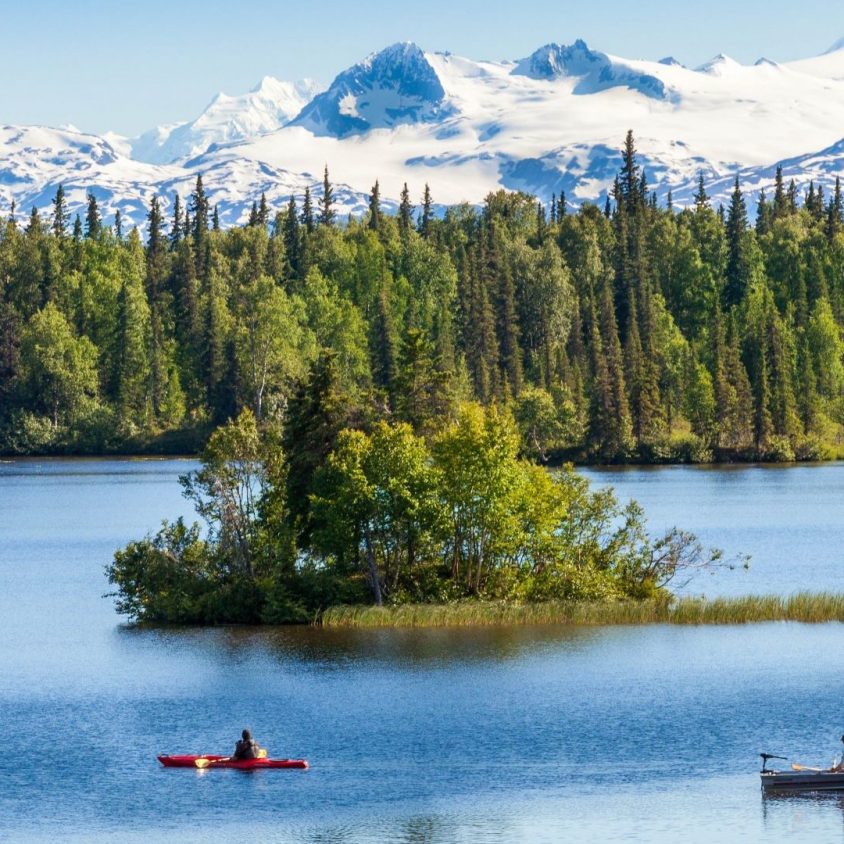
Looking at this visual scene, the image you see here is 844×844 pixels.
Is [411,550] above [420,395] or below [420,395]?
below

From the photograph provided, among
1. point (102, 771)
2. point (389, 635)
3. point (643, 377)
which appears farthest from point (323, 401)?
point (643, 377)

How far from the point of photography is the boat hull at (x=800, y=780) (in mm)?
46938

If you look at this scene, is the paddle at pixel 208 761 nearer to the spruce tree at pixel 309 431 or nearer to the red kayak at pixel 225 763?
the red kayak at pixel 225 763

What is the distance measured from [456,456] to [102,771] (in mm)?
26902

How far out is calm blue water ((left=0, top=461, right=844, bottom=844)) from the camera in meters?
45.8

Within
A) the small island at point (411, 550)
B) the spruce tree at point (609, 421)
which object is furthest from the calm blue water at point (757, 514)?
the small island at point (411, 550)

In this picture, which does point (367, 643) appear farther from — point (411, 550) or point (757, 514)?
point (757, 514)

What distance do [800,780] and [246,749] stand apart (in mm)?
16060

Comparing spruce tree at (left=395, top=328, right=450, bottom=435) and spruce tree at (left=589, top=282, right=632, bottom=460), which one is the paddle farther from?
spruce tree at (left=589, top=282, right=632, bottom=460)

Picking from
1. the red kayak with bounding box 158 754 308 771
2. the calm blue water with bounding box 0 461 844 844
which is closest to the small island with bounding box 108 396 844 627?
the calm blue water with bounding box 0 461 844 844

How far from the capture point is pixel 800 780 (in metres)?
47.1

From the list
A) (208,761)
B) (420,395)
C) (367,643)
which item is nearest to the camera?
(208,761)

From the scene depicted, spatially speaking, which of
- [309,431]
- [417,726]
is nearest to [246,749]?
[417,726]

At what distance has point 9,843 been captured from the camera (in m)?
44.2
